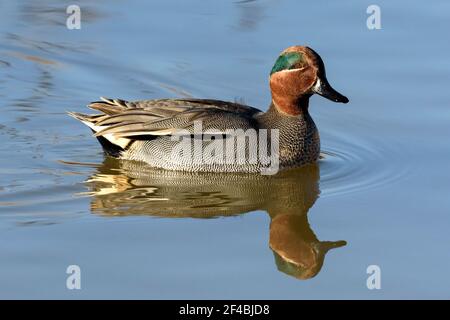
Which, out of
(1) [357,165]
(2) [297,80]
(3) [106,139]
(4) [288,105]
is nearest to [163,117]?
(3) [106,139]

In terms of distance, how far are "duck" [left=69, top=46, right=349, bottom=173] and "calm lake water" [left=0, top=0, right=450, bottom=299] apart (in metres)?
0.16

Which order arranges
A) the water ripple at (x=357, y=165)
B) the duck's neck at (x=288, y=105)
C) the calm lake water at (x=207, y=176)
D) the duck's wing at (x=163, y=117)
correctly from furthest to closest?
the duck's neck at (x=288, y=105) < the duck's wing at (x=163, y=117) < the water ripple at (x=357, y=165) < the calm lake water at (x=207, y=176)

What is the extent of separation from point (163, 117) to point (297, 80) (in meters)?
1.20

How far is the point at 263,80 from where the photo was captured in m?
12.0

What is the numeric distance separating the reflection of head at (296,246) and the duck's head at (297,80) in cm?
142

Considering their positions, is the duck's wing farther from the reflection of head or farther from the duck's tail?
the reflection of head

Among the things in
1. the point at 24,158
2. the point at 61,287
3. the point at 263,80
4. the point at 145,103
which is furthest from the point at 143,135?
the point at 61,287

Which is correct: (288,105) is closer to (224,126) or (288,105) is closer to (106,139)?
(224,126)

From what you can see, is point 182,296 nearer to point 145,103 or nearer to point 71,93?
point 145,103

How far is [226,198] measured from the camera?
972cm

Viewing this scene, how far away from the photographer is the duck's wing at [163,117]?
1023 cm

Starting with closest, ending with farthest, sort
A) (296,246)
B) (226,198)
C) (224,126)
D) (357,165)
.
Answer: (296,246) → (226,198) → (224,126) → (357,165)

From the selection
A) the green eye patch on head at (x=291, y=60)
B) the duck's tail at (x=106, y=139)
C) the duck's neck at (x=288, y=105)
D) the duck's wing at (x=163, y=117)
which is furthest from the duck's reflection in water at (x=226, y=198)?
the green eye patch on head at (x=291, y=60)

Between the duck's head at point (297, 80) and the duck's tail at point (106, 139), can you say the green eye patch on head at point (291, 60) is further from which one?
the duck's tail at point (106, 139)
